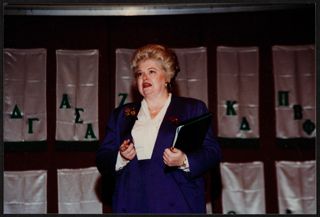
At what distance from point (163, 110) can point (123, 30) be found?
132cm

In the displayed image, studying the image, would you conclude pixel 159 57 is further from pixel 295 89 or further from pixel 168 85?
pixel 295 89

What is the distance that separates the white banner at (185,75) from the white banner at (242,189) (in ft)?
1.40

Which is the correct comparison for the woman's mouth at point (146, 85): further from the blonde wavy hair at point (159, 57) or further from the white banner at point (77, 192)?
the white banner at point (77, 192)

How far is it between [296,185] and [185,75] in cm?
86

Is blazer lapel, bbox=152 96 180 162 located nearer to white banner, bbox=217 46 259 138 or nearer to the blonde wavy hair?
the blonde wavy hair

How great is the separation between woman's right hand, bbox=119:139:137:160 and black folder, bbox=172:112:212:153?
0.12 m

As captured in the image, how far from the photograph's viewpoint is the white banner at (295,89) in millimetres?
2684

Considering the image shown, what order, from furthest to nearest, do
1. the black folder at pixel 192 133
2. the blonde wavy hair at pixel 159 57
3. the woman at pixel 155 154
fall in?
the blonde wavy hair at pixel 159 57 < the woman at pixel 155 154 < the black folder at pixel 192 133

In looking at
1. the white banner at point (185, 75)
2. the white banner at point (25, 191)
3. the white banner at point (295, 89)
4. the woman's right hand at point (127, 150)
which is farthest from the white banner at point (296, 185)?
the woman's right hand at point (127, 150)

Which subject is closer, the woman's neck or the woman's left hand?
the woman's left hand

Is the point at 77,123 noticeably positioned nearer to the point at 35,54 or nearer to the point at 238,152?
the point at 35,54

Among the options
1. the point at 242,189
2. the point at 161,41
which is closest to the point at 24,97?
the point at 161,41

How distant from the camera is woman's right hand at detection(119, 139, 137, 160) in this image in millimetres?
1370

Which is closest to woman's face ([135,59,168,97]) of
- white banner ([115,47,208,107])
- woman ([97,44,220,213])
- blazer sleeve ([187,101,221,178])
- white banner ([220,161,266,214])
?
woman ([97,44,220,213])
